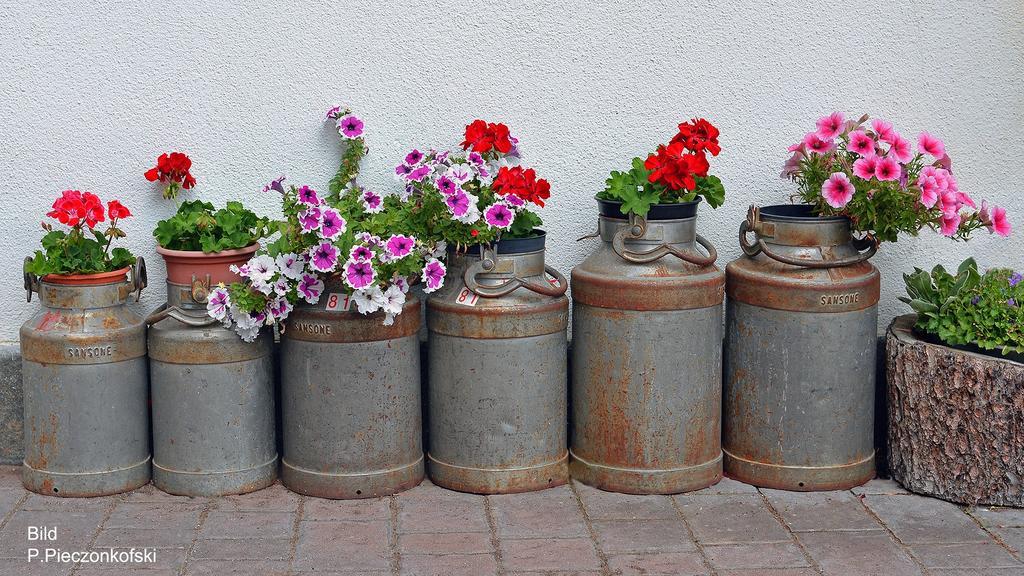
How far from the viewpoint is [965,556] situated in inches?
177

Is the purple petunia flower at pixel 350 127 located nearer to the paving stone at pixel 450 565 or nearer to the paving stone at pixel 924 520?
the paving stone at pixel 450 565

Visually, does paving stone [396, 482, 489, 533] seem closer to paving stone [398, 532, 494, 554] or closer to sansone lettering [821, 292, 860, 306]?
paving stone [398, 532, 494, 554]

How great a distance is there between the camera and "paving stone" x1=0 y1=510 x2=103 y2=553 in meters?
4.49

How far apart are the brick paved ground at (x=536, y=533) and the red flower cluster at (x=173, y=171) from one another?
A: 1302 millimetres

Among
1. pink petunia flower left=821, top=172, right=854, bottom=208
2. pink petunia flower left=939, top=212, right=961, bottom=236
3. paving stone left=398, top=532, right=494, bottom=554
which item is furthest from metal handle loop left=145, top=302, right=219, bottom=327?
pink petunia flower left=939, top=212, right=961, bottom=236

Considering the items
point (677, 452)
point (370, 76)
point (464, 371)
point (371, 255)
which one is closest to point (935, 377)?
point (677, 452)

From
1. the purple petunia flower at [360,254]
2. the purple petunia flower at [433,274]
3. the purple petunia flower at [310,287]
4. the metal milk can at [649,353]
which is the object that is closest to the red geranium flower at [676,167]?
the metal milk can at [649,353]

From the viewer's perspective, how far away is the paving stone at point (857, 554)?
4352 mm

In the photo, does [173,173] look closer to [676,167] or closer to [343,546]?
[343,546]

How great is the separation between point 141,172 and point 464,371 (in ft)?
5.46

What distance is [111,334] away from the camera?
4914 mm

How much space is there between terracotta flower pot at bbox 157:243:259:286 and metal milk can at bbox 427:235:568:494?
825mm

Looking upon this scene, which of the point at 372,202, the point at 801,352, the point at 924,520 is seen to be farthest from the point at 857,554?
the point at 372,202

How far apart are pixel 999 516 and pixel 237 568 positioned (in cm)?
296
